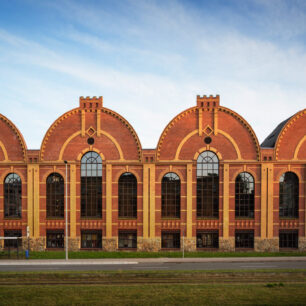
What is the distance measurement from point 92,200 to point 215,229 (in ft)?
47.0

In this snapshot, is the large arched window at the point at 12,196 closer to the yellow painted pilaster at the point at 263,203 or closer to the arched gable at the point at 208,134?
the arched gable at the point at 208,134

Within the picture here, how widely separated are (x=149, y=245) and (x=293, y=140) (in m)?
20.0

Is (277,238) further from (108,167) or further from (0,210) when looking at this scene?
(0,210)

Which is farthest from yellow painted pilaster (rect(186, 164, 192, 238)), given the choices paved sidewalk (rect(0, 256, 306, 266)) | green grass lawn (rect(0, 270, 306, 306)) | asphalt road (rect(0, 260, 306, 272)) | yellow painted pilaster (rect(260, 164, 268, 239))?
green grass lawn (rect(0, 270, 306, 306))

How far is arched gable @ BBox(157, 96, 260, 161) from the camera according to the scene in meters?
31.4

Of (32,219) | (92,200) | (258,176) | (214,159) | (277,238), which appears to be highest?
(214,159)

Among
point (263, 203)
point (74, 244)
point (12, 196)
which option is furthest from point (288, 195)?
point (12, 196)

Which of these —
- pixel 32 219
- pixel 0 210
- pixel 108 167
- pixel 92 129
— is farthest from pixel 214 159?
pixel 0 210

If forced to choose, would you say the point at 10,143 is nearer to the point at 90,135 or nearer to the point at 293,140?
the point at 90,135

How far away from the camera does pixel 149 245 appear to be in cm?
3094

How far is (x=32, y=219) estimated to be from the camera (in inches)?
1236

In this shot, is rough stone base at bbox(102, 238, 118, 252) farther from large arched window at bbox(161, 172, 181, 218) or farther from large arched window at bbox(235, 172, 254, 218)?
large arched window at bbox(235, 172, 254, 218)

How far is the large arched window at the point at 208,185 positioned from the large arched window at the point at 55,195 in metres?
15.7

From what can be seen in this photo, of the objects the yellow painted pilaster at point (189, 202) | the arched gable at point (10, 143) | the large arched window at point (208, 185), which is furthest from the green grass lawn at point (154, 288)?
the arched gable at point (10, 143)
